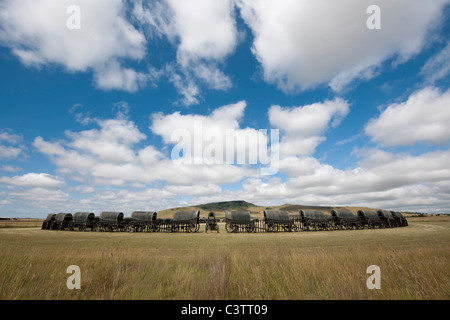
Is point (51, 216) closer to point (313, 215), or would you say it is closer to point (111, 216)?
point (111, 216)

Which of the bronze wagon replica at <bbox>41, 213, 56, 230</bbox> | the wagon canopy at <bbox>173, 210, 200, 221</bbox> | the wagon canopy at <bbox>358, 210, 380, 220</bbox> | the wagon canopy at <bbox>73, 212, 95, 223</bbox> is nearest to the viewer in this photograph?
the wagon canopy at <bbox>173, 210, 200, 221</bbox>

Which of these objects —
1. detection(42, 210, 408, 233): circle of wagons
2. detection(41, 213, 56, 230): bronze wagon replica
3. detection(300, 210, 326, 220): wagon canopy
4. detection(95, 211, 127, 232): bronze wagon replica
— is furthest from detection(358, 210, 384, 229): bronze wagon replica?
detection(41, 213, 56, 230): bronze wagon replica

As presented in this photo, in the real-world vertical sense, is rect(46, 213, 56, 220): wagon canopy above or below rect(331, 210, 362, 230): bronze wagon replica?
above

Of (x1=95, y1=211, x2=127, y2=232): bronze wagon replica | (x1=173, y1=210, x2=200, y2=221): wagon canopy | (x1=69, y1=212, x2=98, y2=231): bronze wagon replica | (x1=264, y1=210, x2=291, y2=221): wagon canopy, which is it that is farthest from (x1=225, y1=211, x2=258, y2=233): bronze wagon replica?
(x1=69, y1=212, x2=98, y2=231): bronze wagon replica

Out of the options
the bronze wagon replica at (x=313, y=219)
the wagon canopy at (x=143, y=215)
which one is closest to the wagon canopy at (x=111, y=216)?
the wagon canopy at (x=143, y=215)

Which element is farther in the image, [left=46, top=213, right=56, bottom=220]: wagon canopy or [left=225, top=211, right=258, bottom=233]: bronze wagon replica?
[left=46, top=213, right=56, bottom=220]: wagon canopy

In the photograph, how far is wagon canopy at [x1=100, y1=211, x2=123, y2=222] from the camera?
39.5 m

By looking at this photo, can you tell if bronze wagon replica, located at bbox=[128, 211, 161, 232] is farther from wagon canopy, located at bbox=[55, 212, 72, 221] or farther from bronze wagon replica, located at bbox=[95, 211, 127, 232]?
wagon canopy, located at bbox=[55, 212, 72, 221]

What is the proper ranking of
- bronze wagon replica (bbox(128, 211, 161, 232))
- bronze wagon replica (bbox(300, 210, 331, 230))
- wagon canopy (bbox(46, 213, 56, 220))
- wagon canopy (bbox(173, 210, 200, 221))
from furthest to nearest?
wagon canopy (bbox(46, 213, 56, 220)) < bronze wagon replica (bbox(300, 210, 331, 230)) < bronze wagon replica (bbox(128, 211, 161, 232)) < wagon canopy (bbox(173, 210, 200, 221))

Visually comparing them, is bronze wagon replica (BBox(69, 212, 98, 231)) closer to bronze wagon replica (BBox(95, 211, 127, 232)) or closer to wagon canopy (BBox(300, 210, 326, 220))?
bronze wagon replica (BBox(95, 211, 127, 232))

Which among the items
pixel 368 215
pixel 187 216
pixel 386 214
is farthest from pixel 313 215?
pixel 187 216

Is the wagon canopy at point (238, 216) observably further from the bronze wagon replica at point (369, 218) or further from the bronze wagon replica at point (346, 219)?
the bronze wagon replica at point (369, 218)
